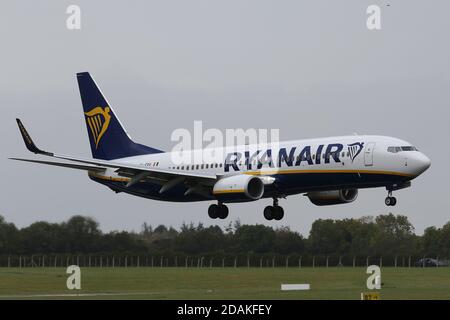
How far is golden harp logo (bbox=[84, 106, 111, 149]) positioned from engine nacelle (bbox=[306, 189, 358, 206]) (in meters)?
17.1

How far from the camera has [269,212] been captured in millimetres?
71438

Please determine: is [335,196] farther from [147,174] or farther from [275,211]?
[147,174]

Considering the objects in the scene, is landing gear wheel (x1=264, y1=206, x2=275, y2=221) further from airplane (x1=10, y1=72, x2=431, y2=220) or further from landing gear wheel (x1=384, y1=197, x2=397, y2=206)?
landing gear wheel (x1=384, y1=197, x2=397, y2=206)

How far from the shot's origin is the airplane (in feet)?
208

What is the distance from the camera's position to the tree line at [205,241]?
8444cm

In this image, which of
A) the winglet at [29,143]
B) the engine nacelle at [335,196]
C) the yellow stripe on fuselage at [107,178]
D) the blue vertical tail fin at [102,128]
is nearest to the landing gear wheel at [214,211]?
the engine nacelle at [335,196]

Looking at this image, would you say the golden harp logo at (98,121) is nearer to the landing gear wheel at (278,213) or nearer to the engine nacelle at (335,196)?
the landing gear wheel at (278,213)

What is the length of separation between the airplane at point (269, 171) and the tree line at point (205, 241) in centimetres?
796

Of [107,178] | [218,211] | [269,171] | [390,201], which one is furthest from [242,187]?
[107,178]

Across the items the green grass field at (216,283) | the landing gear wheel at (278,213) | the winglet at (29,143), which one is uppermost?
the winglet at (29,143)

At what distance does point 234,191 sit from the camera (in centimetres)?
6681

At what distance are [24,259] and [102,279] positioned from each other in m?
19.7
